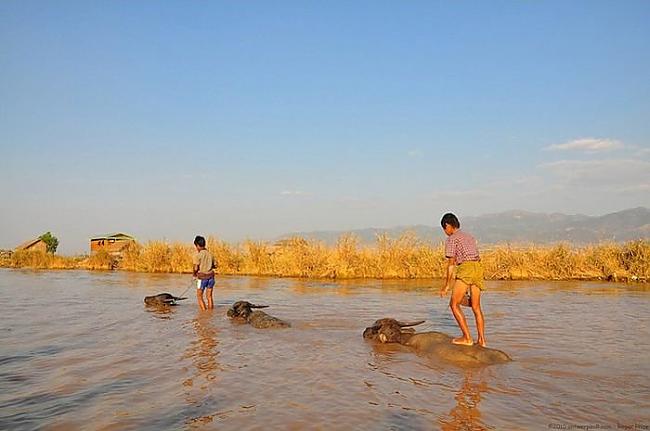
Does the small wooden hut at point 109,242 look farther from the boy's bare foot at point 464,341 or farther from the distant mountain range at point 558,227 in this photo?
the boy's bare foot at point 464,341

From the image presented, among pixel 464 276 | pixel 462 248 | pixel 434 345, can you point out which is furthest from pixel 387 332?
pixel 462 248

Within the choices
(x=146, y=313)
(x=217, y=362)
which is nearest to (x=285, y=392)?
(x=217, y=362)

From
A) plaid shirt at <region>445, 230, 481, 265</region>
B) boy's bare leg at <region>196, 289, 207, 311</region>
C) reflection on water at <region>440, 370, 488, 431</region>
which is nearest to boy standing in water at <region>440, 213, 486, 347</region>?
plaid shirt at <region>445, 230, 481, 265</region>

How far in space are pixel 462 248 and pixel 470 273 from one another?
0.43m

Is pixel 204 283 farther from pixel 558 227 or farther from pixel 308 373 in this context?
pixel 558 227

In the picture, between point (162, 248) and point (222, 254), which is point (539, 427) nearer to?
point (222, 254)

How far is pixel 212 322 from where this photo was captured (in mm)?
12812

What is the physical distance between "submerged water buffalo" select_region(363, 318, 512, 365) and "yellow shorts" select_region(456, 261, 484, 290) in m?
1.03

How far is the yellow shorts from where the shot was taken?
349 inches

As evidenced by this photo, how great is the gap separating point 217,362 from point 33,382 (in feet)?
8.48

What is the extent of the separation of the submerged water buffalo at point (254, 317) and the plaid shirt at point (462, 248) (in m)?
4.69

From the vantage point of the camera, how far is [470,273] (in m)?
8.85

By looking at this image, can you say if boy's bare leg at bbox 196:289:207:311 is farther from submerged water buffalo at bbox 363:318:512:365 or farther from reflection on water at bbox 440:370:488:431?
reflection on water at bbox 440:370:488:431

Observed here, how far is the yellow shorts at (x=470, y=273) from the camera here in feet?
29.1
